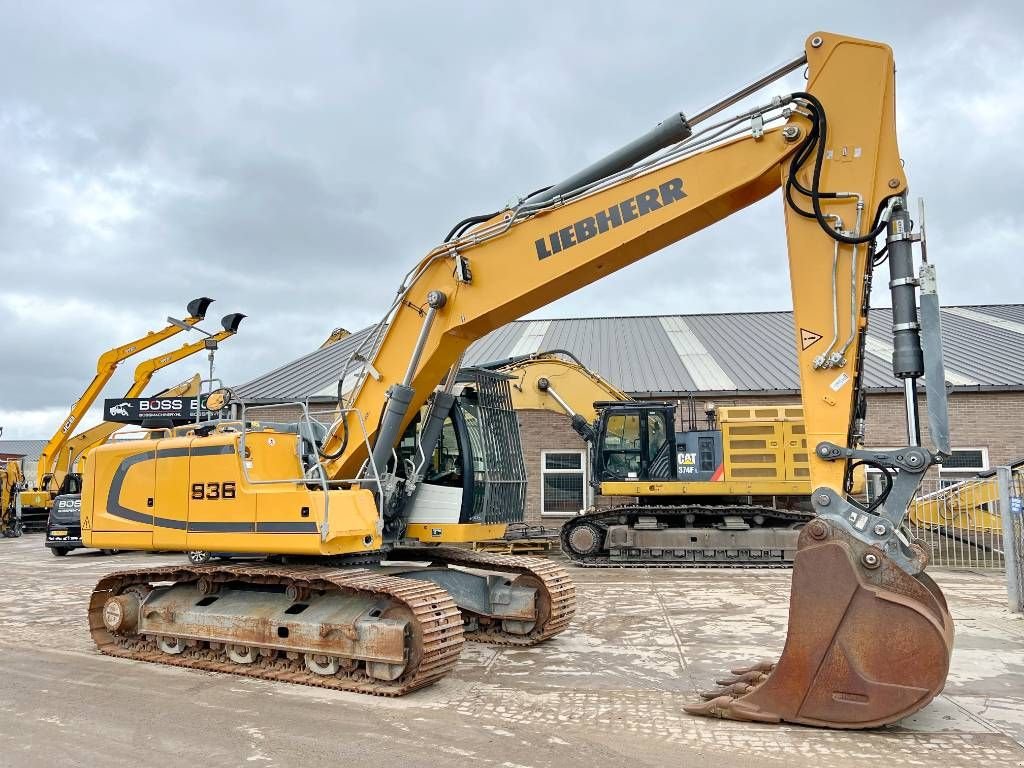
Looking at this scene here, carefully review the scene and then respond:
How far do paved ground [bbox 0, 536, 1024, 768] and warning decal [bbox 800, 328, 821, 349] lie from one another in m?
2.51

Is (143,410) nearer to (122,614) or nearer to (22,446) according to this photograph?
(122,614)

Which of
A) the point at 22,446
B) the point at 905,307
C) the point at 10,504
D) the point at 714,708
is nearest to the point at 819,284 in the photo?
the point at 905,307

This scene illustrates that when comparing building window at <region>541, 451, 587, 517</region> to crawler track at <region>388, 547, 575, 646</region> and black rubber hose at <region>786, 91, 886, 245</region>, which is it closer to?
crawler track at <region>388, 547, 575, 646</region>

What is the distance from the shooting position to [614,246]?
20.1 ft

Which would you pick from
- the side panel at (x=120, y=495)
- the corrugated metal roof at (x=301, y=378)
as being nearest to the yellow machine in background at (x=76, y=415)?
the corrugated metal roof at (x=301, y=378)

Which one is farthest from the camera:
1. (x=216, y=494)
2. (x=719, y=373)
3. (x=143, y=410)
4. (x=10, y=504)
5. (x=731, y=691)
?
(x=10, y=504)

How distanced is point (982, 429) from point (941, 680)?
17903mm

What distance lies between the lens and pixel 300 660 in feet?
21.8

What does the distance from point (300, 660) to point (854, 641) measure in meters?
4.35

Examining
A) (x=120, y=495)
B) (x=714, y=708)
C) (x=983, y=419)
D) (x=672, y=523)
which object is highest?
(x=983, y=419)

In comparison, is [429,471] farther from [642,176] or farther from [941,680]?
[941,680]

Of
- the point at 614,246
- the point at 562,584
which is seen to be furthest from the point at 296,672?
the point at 614,246

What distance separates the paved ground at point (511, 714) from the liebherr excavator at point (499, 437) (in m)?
0.32

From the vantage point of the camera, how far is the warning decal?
543 centimetres
